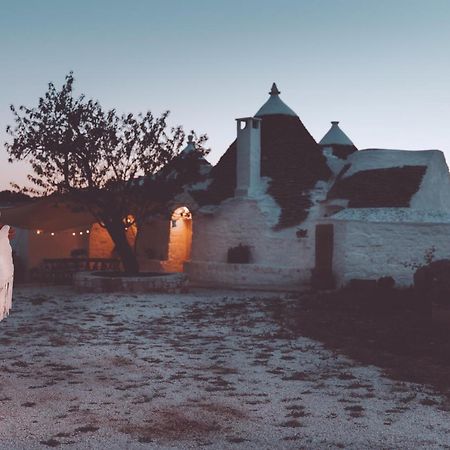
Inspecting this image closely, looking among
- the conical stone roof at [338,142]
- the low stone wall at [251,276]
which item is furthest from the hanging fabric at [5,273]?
the conical stone roof at [338,142]

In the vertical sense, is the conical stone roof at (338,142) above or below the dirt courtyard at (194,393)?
above

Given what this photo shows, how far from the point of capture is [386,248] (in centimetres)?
1797

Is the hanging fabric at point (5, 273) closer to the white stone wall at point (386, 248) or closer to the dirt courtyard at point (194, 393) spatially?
the dirt courtyard at point (194, 393)

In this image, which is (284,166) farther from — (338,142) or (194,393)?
(194,393)

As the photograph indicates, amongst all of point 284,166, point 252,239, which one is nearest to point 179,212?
point 252,239

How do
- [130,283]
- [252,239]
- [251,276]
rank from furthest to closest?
[252,239], [251,276], [130,283]

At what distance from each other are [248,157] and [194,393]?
15.4m

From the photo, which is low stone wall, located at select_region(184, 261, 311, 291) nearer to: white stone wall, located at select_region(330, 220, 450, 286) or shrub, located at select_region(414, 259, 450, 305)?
white stone wall, located at select_region(330, 220, 450, 286)

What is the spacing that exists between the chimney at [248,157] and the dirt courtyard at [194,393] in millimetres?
10432

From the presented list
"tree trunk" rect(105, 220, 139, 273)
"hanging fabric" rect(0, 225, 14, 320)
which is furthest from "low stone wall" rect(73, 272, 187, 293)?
"hanging fabric" rect(0, 225, 14, 320)

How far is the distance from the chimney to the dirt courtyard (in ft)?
34.2

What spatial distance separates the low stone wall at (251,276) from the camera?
65.6 ft

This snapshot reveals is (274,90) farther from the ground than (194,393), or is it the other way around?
(274,90)

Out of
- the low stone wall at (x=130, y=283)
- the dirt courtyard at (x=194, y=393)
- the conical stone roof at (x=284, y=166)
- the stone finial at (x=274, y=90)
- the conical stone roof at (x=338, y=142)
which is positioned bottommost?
the dirt courtyard at (x=194, y=393)
